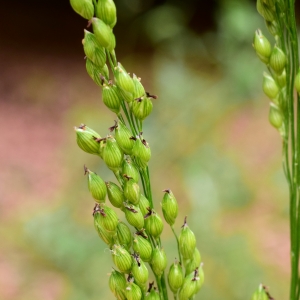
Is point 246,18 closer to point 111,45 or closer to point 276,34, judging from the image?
point 276,34

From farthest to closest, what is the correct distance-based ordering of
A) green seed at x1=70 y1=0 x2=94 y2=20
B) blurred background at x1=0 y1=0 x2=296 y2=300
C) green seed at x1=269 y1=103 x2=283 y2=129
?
1. blurred background at x1=0 y1=0 x2=296 y2=300
2. green seed at x1=269 y1=103 x2=283 y2=129
3. green seed at x1=70 y1=0 x2=94 y2=20

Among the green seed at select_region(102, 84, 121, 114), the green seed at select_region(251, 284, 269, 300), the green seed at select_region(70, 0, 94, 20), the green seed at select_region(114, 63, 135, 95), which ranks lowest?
the green seed at select_region(251, 284, 269, 300)

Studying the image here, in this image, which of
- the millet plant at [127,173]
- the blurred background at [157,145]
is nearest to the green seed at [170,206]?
the millet plant at [127,173]

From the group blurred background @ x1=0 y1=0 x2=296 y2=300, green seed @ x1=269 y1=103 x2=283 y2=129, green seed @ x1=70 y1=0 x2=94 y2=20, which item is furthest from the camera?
blurred background @ x1=0 y1=0 x2=296 y2=300

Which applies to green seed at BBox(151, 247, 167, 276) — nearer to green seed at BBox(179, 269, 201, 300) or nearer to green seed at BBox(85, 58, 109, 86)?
green seed at BBox(179, 269, 201, 300)

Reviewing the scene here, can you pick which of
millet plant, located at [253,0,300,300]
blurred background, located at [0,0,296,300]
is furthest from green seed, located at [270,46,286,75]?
blurred background, located at [0,0,296,300]

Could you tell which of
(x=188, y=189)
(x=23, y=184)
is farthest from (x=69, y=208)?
(x=188, y=189)

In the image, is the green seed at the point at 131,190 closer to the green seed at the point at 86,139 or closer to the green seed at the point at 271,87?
the green seed at the point at 86,139

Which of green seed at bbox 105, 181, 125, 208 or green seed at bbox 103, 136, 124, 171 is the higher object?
green seed at bbox 103, 136, 124, 171
